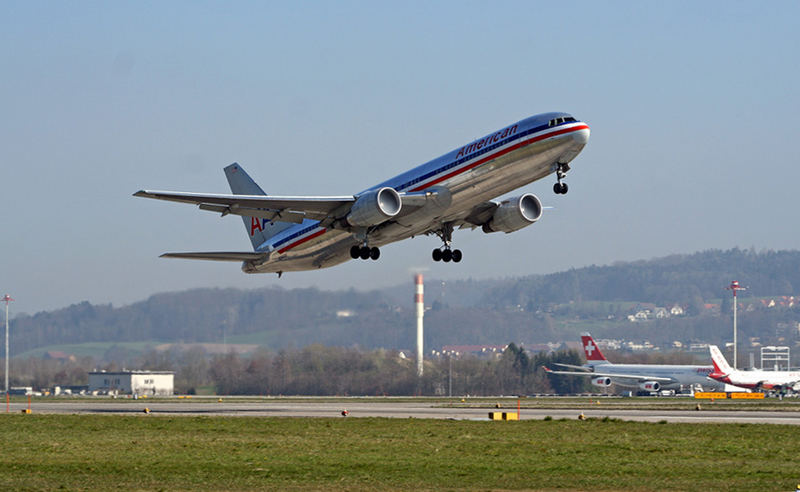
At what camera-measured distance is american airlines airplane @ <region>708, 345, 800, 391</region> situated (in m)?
106

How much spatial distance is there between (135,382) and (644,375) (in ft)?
191

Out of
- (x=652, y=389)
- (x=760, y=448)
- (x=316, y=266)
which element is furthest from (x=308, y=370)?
(x=760, y=448)

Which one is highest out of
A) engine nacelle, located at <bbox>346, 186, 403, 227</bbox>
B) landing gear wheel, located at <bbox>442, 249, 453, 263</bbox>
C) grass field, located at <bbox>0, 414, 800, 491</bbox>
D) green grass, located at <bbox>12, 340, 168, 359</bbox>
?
engine nacelle, located at <bbox>346, 186, 403, 227</bbox>

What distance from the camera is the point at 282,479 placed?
24.5m

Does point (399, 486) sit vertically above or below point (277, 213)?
below

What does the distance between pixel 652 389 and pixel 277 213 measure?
74642 millimetres

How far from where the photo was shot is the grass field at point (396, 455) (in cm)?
2402

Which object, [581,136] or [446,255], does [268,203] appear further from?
[581,136]

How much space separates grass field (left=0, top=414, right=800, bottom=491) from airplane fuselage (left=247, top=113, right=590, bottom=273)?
10190 mm

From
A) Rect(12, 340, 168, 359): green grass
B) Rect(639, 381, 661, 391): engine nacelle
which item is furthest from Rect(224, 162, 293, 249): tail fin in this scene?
Rect(639, 381, 661, 391): engine nacelle

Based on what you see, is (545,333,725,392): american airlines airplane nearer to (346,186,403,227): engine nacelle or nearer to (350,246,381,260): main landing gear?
(350,246,381,260): main landing gear

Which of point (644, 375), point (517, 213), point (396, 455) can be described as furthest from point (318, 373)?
point (396, 455)

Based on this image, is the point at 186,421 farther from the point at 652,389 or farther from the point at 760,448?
the point at 652,389

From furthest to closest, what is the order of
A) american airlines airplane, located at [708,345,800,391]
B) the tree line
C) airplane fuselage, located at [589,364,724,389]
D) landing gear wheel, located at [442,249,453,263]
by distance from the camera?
airplane fuselage, located at [589,364,724,389] → the tree line → american airlines airplane, located at [708,345,800,391] → landing gear wheel, located at [442,249,453,263]
